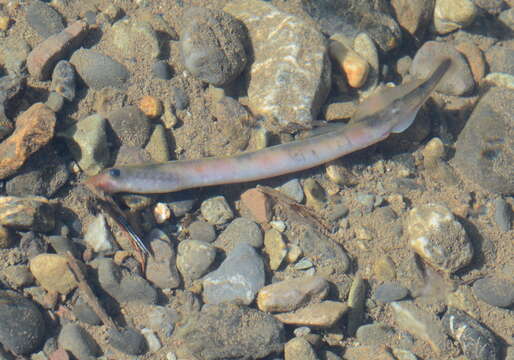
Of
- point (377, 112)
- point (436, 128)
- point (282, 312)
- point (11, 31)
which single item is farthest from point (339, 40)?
point (11, 31)

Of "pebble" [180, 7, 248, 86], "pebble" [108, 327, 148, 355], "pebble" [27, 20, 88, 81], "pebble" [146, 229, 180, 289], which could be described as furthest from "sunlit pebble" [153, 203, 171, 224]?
"pebble" [27, 20, 88, 81]

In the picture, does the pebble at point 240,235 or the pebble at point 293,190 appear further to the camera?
the pebble at point 293,190

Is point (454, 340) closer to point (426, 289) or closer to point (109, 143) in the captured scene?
point (426, 289)

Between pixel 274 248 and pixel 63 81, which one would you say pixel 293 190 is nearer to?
pixel 274 248

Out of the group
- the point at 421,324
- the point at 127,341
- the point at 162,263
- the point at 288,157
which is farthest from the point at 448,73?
the point at 127,341

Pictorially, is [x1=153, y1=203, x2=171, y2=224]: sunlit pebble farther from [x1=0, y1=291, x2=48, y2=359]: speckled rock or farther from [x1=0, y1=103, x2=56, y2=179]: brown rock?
[x1=0, y1=291, x2=48, y2=359]: speckled rock

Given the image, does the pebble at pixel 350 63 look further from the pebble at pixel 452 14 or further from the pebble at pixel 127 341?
the pebble at pixel 127 341

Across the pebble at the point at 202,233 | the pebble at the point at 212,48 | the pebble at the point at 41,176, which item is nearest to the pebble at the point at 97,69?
the pebble at the point at 212,48
